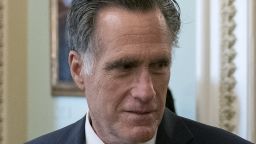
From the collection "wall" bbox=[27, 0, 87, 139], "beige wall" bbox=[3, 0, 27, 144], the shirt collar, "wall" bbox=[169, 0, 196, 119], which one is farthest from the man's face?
"wall" bbox=[27, 0, 87, 139]

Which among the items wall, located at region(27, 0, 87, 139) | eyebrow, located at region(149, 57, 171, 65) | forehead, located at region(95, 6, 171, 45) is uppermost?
forehead, located at region(95, 6, 171, 45)

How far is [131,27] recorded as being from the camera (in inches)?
40.5

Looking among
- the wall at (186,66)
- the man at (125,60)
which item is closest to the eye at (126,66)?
the man at (125,60)

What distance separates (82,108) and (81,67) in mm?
1224

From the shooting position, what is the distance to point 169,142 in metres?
1.16

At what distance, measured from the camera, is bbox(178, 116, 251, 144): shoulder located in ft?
3.81

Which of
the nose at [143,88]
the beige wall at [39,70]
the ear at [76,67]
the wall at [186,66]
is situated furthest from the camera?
the beige wall at [39,70]

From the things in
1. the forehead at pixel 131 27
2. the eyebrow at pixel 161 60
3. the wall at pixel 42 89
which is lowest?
the wall at pixel 42 89

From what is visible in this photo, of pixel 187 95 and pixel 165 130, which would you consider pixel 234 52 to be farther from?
pixel 165 130

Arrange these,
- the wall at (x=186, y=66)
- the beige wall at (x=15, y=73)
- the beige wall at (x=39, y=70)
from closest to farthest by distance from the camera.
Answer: the beige wall at (x=15, y=73) < the wall at (x=186, y=66) < the beige wall at (x=39, y=70)

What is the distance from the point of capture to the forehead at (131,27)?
3.36 feet

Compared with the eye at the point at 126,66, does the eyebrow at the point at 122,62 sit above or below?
above

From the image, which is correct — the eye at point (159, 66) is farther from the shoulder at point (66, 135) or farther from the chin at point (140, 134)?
the shoulder at point (66, 135)

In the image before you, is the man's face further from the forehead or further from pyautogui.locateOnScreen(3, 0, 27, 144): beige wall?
pyautogui.locateOnScreen(3, 0, 27, 144): beige wall
